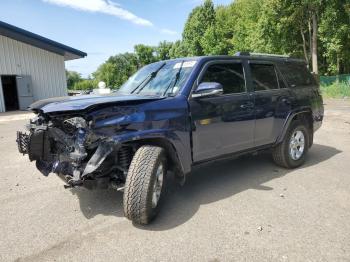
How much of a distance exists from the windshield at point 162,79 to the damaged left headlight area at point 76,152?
3.30 ft

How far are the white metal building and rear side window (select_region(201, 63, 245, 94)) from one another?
A: 1701 centimetres

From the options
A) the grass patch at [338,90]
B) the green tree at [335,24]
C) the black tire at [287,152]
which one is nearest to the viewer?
the black tire at [287,152]

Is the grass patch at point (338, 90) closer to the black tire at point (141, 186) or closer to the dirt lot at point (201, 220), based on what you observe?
the dirt lot at point (201, 220)

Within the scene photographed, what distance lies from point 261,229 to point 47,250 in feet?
7.28

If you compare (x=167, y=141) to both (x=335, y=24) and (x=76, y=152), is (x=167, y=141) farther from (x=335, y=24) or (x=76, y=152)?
(x=335, y=24)

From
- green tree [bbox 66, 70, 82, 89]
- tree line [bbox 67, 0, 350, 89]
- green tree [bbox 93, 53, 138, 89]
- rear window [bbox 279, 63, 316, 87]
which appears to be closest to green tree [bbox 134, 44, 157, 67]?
green tree [bbox 93, 53, 138, 89]

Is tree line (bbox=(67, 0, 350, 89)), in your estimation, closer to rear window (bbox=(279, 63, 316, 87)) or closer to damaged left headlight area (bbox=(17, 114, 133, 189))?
rear window (bbox=(279, 63, 316, 87))

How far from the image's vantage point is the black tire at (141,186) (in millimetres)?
3312

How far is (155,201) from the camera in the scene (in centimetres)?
356

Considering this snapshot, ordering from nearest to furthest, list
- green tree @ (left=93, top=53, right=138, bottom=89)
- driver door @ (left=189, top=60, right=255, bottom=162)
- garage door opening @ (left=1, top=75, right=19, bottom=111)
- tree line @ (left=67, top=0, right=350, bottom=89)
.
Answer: driver door @ (left=189, top=60, right=255, bottom=162)
garage door opening @ (left=1, top=75, right=19, bottom=111)
tree line @ (left=67, top=0, right=350, bottom=89)
green tree @ (left=93, top=53, right=138, bottom=89)

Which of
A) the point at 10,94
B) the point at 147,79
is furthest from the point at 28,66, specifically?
the point at 147,79

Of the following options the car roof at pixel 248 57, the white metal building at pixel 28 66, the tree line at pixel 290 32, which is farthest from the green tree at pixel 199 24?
the car roof at pixel 248 57

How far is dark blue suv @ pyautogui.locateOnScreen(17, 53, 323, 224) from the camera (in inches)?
130

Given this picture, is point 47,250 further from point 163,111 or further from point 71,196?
point 163,111
